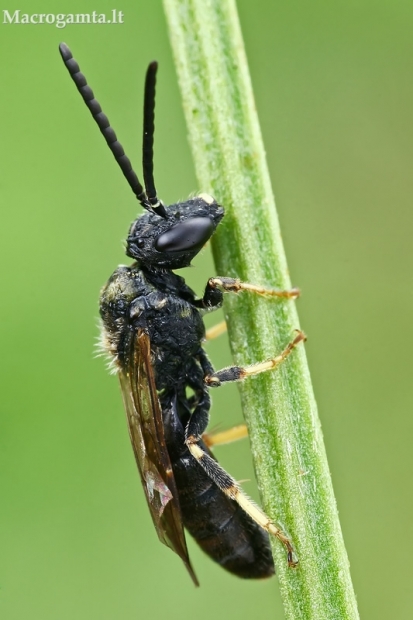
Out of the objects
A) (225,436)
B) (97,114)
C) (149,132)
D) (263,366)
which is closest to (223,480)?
Result: (225,436)

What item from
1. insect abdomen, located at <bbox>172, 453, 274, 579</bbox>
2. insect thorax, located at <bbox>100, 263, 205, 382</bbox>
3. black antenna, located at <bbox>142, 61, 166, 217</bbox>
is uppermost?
black antenna, located at <bbox>142, 61, 166, 217</bbox>

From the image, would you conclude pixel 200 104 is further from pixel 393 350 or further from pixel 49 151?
pixel 393 350

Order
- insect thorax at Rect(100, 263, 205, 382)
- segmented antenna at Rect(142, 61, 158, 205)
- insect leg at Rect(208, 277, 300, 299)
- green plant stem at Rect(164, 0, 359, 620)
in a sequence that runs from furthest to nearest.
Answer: insect thorax at Rect(100, 263, 205, 382)
segmented antenna at Rect(142, 61, 158, 205)
insect leg at Rect(208, 277, 300, 299)
green plant stem at Rect(164, 0, 359, 620)

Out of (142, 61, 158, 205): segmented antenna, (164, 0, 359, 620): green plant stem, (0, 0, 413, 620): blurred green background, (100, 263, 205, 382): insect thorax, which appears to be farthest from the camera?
(0, 0, 413, 620): blurred green background

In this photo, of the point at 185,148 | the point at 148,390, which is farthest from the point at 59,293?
the point at 148,390

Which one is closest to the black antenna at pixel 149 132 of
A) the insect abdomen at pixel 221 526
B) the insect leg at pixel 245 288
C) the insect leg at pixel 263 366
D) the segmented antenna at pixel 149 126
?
the segmented antenna at pixel 149 126

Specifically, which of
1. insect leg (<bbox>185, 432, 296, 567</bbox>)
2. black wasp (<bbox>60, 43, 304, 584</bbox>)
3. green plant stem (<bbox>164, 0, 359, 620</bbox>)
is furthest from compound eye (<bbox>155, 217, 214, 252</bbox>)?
insect leg (<bbox>185, 432, 296, 567</bbox>)

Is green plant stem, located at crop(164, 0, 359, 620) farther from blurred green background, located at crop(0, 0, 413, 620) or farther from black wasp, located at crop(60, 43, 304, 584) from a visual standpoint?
blurred green background, located at crop(0, 0, 413, 620)
